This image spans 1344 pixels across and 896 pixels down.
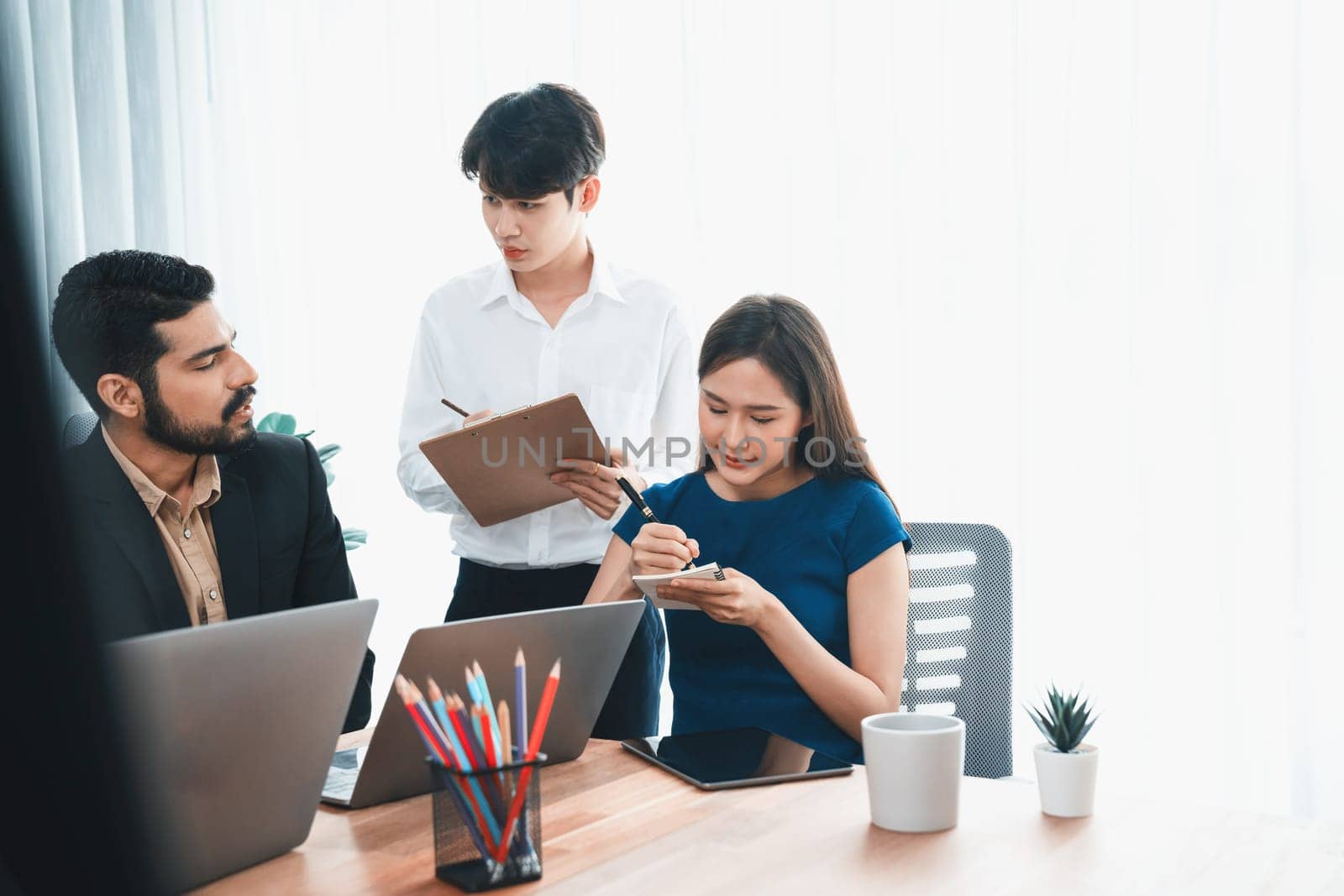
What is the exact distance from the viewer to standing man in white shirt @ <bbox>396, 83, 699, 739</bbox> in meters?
1.98

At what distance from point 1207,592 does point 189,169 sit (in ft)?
9.86

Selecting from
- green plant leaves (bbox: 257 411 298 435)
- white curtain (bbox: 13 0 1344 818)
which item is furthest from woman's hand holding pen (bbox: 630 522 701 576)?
green plant leaves (bbox: 257 411 298 435)

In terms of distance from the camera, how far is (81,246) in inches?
132

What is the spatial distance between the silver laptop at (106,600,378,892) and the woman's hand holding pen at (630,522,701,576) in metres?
0.55

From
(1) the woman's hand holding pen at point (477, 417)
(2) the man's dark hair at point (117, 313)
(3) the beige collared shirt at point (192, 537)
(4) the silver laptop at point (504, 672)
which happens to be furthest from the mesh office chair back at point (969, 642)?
(2) the man's dark hair at point (117, 313)

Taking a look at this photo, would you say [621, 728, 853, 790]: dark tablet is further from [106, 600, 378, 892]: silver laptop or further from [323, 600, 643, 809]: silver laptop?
[106, 600, 378, 892]: silver laptop

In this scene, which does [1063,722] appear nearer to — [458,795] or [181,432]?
[458,795]

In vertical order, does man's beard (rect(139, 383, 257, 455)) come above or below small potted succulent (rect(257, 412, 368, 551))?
above

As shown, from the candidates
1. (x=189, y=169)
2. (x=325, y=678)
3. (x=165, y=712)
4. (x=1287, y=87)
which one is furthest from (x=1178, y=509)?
(x=189, y=169)

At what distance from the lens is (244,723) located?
94 centimetres

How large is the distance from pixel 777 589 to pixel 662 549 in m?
0.21

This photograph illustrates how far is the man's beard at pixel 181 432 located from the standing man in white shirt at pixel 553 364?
1.67 ft

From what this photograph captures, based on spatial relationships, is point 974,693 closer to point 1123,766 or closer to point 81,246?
point 1123,766

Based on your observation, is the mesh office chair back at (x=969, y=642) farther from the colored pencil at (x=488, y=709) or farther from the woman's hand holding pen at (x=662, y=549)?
the colored pencil at (x=488, y=709)
